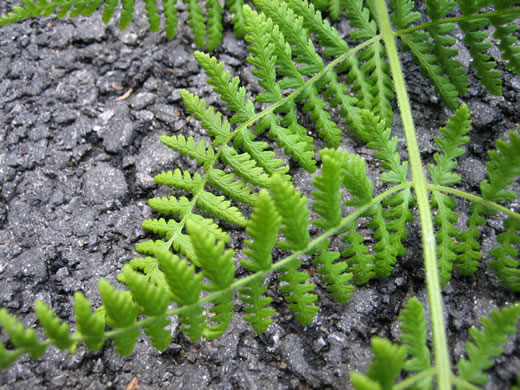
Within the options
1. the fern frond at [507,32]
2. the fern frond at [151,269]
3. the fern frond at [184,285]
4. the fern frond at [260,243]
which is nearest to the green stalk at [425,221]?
the fern frond at [507,32]

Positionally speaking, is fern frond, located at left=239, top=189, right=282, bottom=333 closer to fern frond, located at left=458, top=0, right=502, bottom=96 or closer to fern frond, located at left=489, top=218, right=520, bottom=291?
fern frond, located at left=489, top=218, right=520, bottom=291

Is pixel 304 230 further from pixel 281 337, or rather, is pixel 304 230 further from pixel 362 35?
pixel 362 35

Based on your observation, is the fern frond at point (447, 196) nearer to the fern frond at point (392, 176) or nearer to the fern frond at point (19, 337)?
the fern frond at point (392, 176)

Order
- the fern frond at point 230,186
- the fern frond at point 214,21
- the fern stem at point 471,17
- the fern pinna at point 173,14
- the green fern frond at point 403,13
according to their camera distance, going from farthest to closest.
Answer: the fern frond at point 214,21 → the fern pinna at point 173,14 → the green fern frond at point 403,13 → the fern frond at point 230,186 → the fern stem at point 471,17

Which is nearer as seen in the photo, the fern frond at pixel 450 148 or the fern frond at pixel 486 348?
the fern frond at pixel 486 348

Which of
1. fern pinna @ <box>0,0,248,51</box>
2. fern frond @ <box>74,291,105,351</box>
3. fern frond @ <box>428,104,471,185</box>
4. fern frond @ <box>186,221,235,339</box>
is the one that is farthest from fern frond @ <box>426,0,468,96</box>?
fern frond @ <box>74,291,105,351</box>
